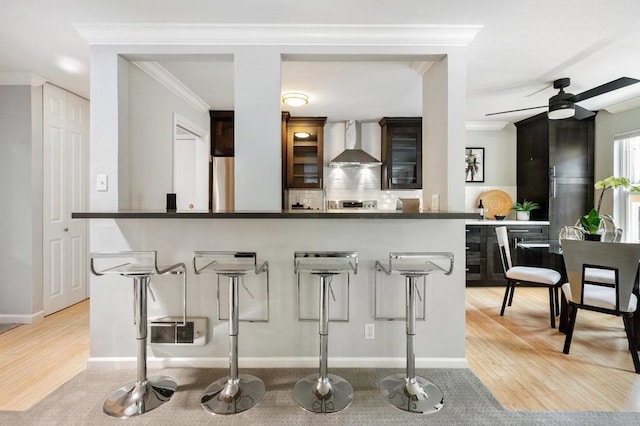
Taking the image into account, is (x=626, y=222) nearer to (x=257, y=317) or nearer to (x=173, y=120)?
(x=257, y=317)

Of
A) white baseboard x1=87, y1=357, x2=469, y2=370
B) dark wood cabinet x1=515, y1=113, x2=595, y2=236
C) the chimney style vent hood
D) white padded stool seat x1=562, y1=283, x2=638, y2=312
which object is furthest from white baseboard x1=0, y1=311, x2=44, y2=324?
dark wood cabinet x1=515, y1=113, x2=595, y2=236

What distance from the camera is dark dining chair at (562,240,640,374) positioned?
93.0 inches

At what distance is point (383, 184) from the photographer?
491 cm

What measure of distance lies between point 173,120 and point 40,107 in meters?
1.29

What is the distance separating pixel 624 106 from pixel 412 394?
14.7 ft

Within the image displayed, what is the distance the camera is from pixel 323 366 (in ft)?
6.84

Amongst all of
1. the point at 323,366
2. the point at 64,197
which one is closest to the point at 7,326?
the point at 64,197

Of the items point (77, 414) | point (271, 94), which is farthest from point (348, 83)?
point (77, 414)

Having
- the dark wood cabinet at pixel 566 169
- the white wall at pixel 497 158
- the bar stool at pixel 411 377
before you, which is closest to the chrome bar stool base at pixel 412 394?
the bar stool at pixel 411 377

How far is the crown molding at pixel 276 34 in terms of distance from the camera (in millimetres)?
2270

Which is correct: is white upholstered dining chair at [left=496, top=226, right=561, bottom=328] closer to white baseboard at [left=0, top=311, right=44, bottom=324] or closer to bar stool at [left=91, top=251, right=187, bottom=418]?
bar stool at [left=91, top=251, right=187, bottom=418]

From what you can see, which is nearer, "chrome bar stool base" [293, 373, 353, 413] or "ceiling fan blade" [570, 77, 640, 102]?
"chrome bar stool base" [293, 373, 353, 413]

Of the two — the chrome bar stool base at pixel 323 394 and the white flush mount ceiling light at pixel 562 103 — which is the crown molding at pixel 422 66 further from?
the chrome bar stool base at pixel 323 394

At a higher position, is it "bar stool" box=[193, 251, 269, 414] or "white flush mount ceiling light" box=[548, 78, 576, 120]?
"white flush mount ceiling light" box=[548, 78, 576, 120]
